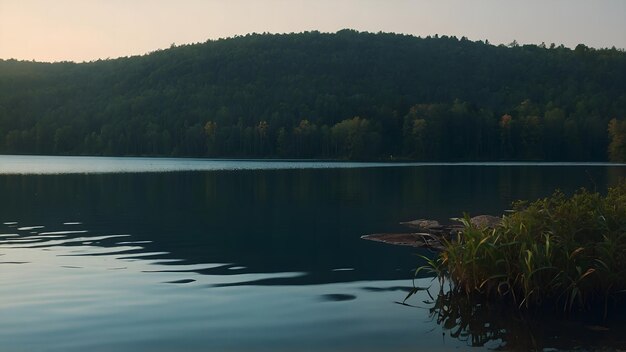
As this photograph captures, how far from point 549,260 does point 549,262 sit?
4.8 inches

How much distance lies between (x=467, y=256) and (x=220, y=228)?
23.5m

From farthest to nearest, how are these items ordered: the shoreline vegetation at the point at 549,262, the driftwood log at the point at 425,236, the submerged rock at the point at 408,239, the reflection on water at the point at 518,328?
the submerged rock at the point at 408,239 → the driftwood log at the point at 425,236 → the shoreline vegetation at the point at 549,262 → the reflection on water at the point at 518,328

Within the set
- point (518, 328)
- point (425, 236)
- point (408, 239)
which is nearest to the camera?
point (518, 328)

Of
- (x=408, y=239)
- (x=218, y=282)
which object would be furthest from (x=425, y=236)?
(x=218, y=282)

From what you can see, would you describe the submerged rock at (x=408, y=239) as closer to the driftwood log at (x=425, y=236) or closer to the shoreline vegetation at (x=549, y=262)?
the driftwood log at (x=425, y=236)

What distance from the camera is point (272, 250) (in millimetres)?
33438

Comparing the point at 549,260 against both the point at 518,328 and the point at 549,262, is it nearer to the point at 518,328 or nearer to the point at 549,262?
the point at 549,262

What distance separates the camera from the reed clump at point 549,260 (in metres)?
20.2

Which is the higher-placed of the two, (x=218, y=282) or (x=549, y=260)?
(x=549, y=260)

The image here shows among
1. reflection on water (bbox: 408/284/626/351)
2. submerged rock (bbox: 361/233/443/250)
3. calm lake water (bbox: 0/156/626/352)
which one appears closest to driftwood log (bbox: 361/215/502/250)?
submerged rock (bbox: 361/233/443/250)

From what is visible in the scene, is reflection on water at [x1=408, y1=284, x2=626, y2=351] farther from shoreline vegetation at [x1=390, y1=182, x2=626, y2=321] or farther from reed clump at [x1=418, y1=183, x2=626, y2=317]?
reed clump at [x1=418, y1=183, x2=626, y2=317]

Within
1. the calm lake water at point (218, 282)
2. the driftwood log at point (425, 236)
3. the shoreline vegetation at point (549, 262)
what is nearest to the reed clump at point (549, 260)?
the shoreline vegetation at point (549, 262)

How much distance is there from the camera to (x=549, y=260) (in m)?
20.0

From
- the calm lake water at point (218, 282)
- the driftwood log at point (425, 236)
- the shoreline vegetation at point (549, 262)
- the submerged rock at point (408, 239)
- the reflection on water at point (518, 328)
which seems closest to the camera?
the reflection on water at point (518, 328)
